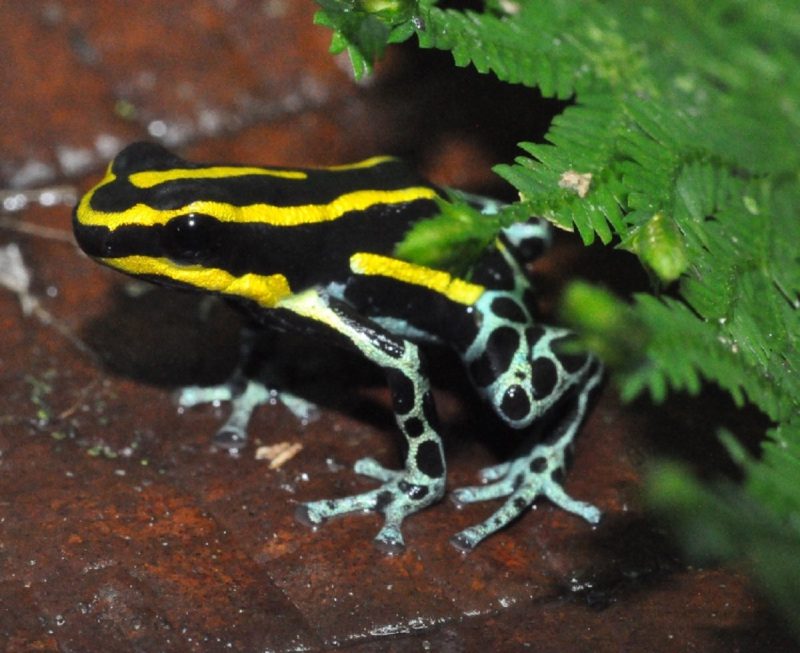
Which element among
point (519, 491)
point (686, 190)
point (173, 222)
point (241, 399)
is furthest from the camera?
point (241, 399)

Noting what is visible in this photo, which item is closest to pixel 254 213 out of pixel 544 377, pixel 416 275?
pixel 416 275

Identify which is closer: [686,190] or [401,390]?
[686,190]

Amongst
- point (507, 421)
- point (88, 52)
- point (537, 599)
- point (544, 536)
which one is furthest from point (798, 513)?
point (88, 52)

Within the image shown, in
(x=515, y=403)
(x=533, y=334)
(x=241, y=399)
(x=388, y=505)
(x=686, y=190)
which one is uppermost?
(x=686, y=190)

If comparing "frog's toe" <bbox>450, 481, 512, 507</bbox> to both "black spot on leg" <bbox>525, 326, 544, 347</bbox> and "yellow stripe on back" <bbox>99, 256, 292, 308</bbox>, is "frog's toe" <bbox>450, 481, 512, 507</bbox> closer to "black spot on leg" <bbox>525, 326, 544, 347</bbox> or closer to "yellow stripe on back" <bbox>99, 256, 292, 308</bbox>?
"black spot on leg" <bbox>525, 326, 544, 347</bbox>

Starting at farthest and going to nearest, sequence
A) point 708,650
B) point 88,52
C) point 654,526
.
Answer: point 88,52, point 654,526, point 708,650

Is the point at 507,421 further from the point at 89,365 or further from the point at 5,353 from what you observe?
the point at 5,353

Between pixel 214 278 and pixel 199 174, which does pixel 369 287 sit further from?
pixel 199 174
